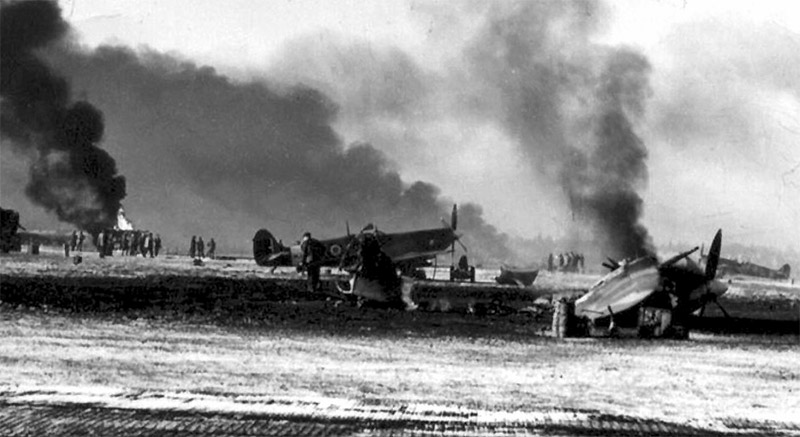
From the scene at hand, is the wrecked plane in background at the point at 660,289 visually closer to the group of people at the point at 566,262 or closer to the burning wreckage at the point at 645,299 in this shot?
the burning wreckage at the point at 645,299

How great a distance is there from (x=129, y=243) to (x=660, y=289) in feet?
61.5

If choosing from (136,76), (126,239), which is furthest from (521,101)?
(126,239)

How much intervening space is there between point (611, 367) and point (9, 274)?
69.2ft

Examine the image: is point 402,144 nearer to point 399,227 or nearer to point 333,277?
point 399,227

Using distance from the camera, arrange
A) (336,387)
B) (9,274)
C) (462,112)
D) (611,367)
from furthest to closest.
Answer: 1. (9,274)
2. (462,112)
3. (611,367)
4. (336,387)

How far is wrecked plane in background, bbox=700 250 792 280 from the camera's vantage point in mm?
18969

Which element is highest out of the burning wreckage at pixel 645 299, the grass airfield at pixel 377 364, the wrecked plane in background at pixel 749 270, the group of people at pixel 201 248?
the wrecked plane in background at pixel 749 270

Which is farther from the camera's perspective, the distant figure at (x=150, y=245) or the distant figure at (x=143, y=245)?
the distant figure at (x=143, y=245)

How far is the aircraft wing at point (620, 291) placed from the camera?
49.3 feet

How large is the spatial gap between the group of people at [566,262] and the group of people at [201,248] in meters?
7.55

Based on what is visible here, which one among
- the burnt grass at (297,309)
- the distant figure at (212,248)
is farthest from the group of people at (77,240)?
the distant figure at (212,248)

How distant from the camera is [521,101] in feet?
61.0

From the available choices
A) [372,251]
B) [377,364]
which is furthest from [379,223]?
[377,364]

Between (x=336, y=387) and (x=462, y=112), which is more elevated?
(x=462, y=112)
